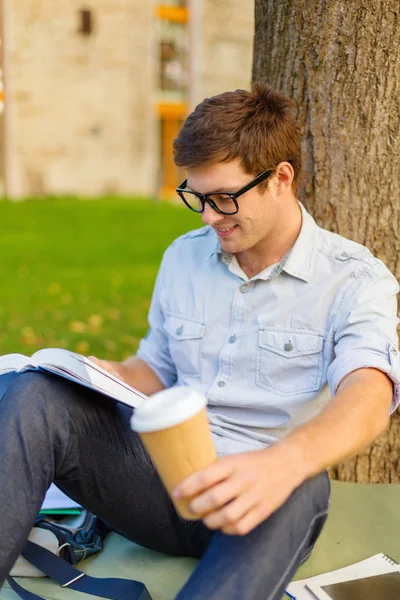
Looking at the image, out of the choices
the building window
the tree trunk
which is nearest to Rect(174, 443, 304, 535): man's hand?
the tree trunk

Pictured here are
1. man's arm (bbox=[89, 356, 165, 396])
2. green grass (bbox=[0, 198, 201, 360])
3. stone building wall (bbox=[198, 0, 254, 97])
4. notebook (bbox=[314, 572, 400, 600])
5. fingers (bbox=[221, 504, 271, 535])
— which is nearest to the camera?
fingers (bbox=[221, 504, 271, 535])

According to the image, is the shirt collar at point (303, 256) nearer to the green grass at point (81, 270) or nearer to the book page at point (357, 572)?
the book page at point (357, 572)

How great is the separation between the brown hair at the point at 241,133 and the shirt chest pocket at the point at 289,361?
503mm

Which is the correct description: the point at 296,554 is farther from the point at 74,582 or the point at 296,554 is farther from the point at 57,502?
the point at 57,502

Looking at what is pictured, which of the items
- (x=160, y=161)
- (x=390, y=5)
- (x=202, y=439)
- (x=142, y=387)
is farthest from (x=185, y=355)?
(x=160, y=161)

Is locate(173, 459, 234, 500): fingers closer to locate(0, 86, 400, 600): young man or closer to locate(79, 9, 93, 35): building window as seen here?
locate(0, 86, 400, 600): young man

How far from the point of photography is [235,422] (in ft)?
7.88

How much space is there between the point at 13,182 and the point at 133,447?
15956 mm

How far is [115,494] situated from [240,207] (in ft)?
2.93

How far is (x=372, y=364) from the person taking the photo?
201cm

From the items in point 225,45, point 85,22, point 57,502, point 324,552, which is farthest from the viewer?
point 225,45

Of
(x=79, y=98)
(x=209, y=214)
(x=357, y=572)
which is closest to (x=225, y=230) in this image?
(x=209, y=214)

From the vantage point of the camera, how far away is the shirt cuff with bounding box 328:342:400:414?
2023mm

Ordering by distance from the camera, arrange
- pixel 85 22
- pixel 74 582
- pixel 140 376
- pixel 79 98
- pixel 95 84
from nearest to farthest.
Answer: pixel 74 582 < pixel 140 376 < pixel 85 22 < pixel 79 98 < pixel 95 84
